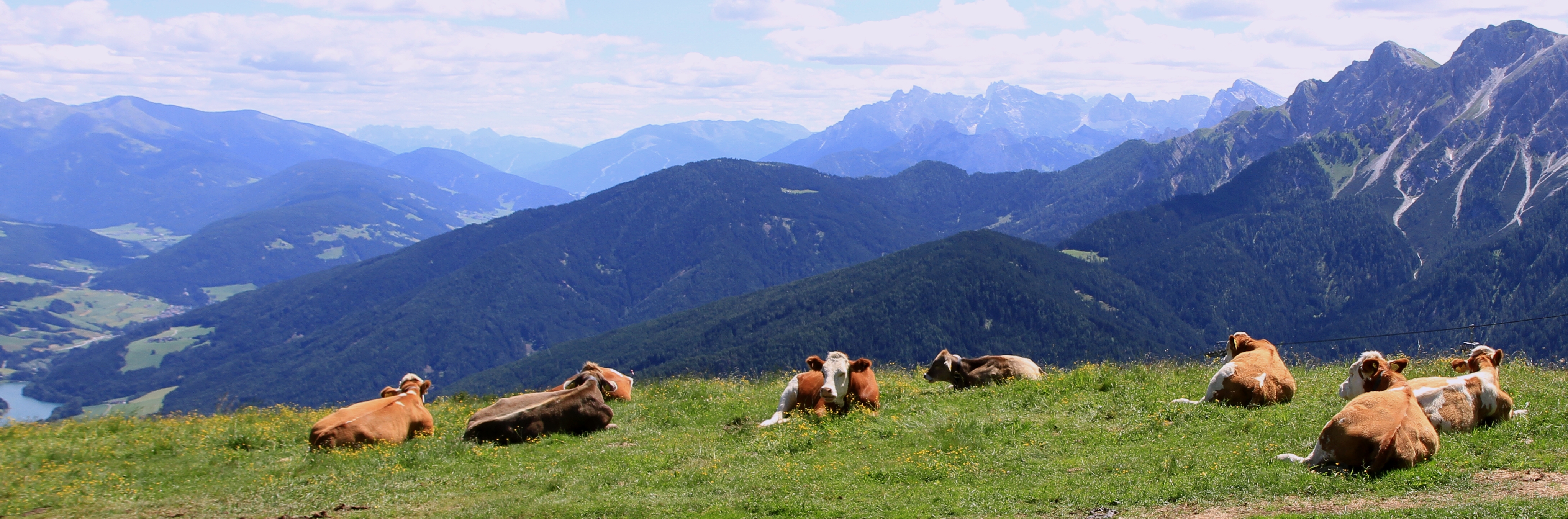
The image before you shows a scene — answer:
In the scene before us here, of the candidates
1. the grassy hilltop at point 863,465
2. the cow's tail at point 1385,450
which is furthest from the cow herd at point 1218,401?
the grassy hilltop at point 863,465

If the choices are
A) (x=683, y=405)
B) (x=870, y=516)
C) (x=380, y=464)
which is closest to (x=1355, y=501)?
(x=870, y=516)

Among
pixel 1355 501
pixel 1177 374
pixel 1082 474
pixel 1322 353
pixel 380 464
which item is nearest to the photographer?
pixel 1355 501

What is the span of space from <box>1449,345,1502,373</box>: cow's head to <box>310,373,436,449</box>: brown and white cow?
19.0 m

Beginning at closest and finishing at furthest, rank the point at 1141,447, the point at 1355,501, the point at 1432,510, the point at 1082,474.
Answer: the point at 1432,510
the point at 1355,501
the point at 1082,474
the point at 1141,447

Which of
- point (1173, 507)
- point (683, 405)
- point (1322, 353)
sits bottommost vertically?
point (1322, 353)

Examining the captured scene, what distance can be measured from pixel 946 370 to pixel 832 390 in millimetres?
4892

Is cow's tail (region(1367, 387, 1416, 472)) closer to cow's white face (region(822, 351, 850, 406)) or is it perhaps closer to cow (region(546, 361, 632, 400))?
cow's white face (region(822, 351, 850, 406))

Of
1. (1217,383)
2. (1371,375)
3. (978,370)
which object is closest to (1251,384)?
(1217,383)

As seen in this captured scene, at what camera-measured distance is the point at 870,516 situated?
34.6 ft

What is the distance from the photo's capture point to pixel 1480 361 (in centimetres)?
1320

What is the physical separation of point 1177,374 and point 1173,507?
910 cm

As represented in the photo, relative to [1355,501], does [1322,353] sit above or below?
below

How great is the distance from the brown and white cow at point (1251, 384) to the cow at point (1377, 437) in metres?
3.01

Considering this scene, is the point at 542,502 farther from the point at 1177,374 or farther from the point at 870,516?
the point at 1177,374
